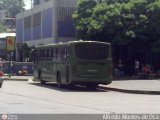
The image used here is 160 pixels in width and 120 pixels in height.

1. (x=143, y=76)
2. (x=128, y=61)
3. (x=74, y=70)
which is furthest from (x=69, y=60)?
(x=128, y=61)

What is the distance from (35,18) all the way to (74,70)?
41.4 meters

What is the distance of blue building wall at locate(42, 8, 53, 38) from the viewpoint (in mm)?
63862

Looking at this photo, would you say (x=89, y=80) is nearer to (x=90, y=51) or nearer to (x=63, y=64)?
(x=90, y=51)

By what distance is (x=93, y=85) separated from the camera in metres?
33.2

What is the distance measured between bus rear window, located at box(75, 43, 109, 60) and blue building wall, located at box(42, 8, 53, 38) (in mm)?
32315

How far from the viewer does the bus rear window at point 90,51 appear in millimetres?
31016

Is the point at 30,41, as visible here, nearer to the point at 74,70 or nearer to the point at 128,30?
the point at 128,30

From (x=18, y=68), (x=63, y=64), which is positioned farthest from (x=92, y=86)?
(x=18, y=68)

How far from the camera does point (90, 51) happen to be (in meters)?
31.2

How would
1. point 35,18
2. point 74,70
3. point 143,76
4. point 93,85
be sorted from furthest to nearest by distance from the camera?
1. point 35,18
2. point 143,76
3. point 93,85
4. point 74,70

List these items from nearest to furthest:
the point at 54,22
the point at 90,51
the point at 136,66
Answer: the point at 90,51, the point at 136,66, the point at 54,22

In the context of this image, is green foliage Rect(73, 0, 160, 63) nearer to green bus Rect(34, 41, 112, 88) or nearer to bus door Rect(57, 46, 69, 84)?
bus door Rect(57, 46, 69, 84)

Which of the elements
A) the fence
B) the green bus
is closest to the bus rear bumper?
the green bus

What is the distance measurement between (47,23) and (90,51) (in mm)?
34240
